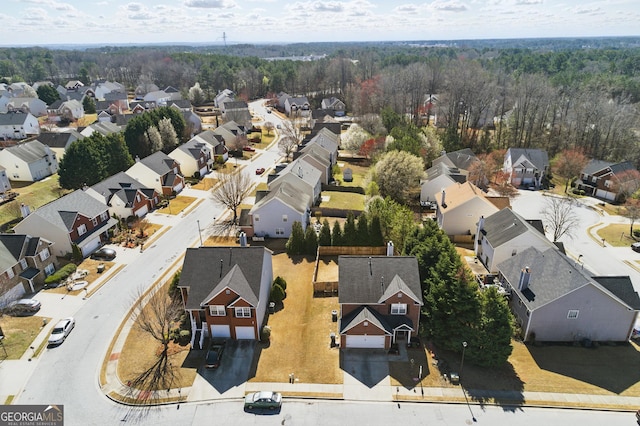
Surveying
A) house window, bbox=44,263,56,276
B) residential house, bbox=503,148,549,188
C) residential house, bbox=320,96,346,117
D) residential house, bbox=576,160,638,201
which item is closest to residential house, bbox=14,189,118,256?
house window, bbox=44,263,56,276

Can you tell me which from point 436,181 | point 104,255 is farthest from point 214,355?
point 436,181

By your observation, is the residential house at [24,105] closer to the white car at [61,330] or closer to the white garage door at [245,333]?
the white car at [61,330]

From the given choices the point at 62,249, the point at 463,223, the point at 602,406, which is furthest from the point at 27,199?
the point at 602,406

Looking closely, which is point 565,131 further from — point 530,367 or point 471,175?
point 530,367

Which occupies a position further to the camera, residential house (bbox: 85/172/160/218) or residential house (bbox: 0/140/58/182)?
residential house (bbox: 0/140/58/182)

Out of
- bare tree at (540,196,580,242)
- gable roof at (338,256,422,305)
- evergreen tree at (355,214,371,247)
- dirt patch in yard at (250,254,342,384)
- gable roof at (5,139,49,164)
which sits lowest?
bare tree at (540,196,580,242)

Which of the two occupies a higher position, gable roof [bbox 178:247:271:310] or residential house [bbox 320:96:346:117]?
gable roof [bbox 178:247:271:310]

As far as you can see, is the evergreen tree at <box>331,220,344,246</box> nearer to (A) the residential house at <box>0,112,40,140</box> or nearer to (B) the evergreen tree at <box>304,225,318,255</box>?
(B) the evergreen tree at <box>304,225,318,255</box>
